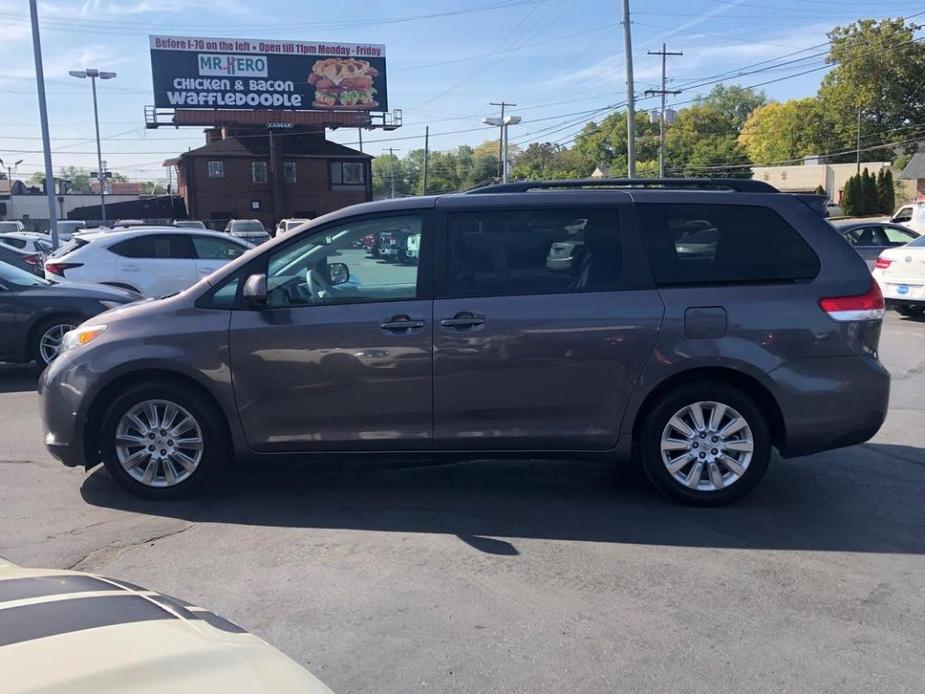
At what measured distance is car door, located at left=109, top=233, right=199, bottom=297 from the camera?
42.3 feet

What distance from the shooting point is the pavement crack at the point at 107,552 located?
440cm

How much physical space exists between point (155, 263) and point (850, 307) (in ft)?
35.1

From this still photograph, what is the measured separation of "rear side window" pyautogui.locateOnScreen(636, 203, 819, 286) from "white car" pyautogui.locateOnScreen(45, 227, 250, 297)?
9178 mm

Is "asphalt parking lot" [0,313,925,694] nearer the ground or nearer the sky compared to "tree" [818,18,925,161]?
nearer the ground

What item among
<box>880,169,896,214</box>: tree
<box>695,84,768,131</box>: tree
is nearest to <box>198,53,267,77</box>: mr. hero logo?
<box>880,169,896,214</box>: tree

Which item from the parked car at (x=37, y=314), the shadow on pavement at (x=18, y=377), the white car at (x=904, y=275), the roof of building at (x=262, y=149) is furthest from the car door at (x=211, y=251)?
the roof of building at (x=262, y=149)

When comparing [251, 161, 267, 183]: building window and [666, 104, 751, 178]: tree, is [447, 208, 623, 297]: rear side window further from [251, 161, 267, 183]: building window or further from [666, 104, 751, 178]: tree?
[666, 104, 751, 178]: tree

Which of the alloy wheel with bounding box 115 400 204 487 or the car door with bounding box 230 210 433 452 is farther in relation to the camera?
the alloy wheel with bounding box 115 400 204 487

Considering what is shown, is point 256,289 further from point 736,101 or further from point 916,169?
point 736,101

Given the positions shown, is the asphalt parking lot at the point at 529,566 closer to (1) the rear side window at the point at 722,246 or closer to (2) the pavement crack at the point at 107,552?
(2) the pavement crack at the point at 107,552

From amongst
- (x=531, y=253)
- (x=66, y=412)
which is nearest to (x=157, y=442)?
(x=66, y=412)

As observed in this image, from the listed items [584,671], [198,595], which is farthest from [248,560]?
[584,671]

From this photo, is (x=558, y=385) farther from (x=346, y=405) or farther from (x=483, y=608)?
(x=483, y=608)

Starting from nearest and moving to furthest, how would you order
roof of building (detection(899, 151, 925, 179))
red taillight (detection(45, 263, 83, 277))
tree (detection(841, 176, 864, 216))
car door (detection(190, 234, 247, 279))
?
red taillight (detection(45, 263, 83, 277)), car door (detection(190, 234, 247, 279)), tree (detection(841, 176, 864, 216)), roof of building (detection(899, 151, 925, 179))
